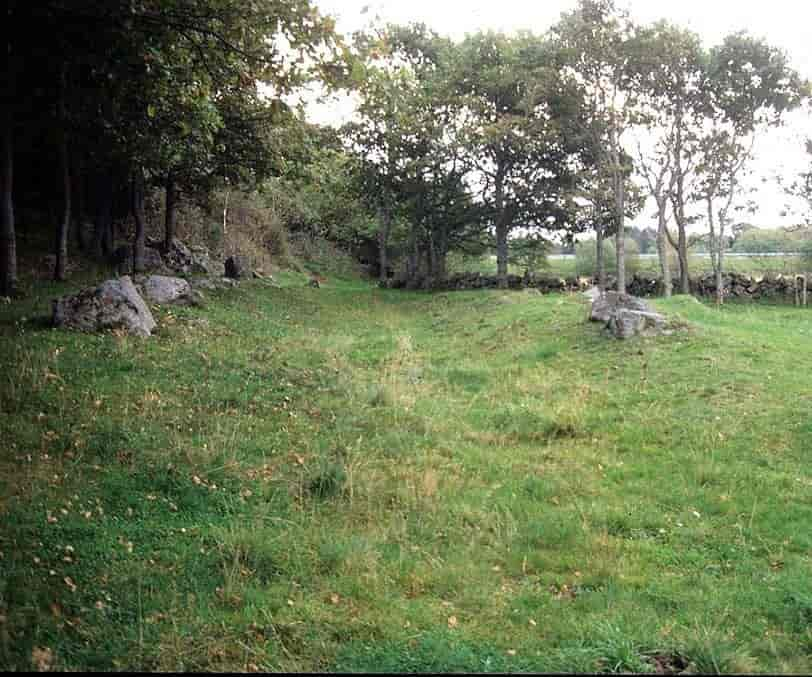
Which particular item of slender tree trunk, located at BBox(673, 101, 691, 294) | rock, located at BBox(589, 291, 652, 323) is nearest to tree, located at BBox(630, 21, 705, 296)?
slender tree trunk, located at BBox(673, 101, 691, 294)

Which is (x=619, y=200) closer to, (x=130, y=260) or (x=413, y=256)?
(x=413, y=256)

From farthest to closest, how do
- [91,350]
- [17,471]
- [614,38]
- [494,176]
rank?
1. [494,176]
2. [614,38]
3. [91,350]
4. [17,471]

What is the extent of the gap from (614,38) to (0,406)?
26.2 m

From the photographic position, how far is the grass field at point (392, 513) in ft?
15.1

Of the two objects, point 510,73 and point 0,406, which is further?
point 510,73

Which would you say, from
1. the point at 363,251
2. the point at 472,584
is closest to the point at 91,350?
the point at 472,584

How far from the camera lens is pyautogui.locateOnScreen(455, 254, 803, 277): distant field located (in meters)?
35.0

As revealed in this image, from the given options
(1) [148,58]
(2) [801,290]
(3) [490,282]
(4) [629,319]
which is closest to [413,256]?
(3) [490,282]

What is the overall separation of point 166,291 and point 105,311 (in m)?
5.20

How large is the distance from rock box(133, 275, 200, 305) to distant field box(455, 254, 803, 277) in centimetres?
2246

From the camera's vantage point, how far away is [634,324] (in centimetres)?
1570

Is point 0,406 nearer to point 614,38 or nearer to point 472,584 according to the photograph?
point 472,584

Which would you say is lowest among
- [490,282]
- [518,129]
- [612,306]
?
[612,306]

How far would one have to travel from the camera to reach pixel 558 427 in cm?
979
